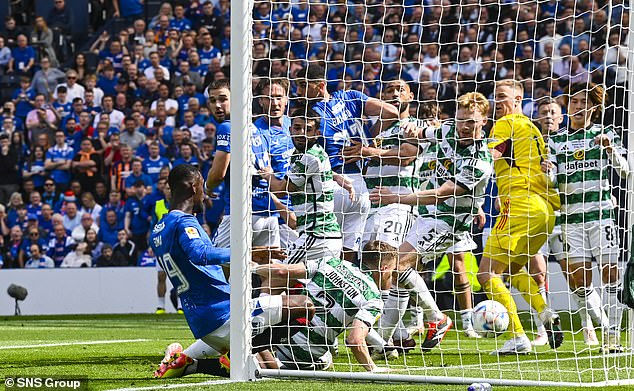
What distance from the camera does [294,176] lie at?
8.12 meters

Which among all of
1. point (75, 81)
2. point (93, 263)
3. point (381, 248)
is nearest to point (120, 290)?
point (93, 263)

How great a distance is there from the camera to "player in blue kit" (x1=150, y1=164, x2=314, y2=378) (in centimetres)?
698

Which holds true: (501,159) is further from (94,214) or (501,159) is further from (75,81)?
(75,81)

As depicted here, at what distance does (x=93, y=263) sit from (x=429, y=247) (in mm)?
9442

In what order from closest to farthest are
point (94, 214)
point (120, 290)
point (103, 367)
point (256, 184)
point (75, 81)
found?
1. point (103, 367)
2. point (256, 184)
3. point (120, 290)
4. point (94, 214)
5. point (75, 81)

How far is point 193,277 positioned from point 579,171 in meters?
3.91

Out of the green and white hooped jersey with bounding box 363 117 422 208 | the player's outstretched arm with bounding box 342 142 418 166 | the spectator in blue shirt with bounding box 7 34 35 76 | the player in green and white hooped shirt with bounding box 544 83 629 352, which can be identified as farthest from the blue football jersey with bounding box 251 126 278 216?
the spectator in blue shirt with bounding box 7 34 35 76

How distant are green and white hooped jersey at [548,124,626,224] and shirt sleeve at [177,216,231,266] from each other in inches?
142

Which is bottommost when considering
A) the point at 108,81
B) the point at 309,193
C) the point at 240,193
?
the point at 309,193

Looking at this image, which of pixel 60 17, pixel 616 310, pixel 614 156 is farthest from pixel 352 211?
pixel 60 17

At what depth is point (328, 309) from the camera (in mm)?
7270

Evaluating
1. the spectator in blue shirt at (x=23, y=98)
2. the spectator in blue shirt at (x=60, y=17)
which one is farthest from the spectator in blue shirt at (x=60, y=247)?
the spectator in blue shirt at (x=60, y=17)

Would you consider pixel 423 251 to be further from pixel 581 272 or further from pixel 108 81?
pixel 108 81

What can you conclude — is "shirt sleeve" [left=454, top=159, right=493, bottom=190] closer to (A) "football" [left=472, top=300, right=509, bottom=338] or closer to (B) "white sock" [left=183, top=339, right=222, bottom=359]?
(A) "football" [left=472, top=300, right=509, bottom=338]
